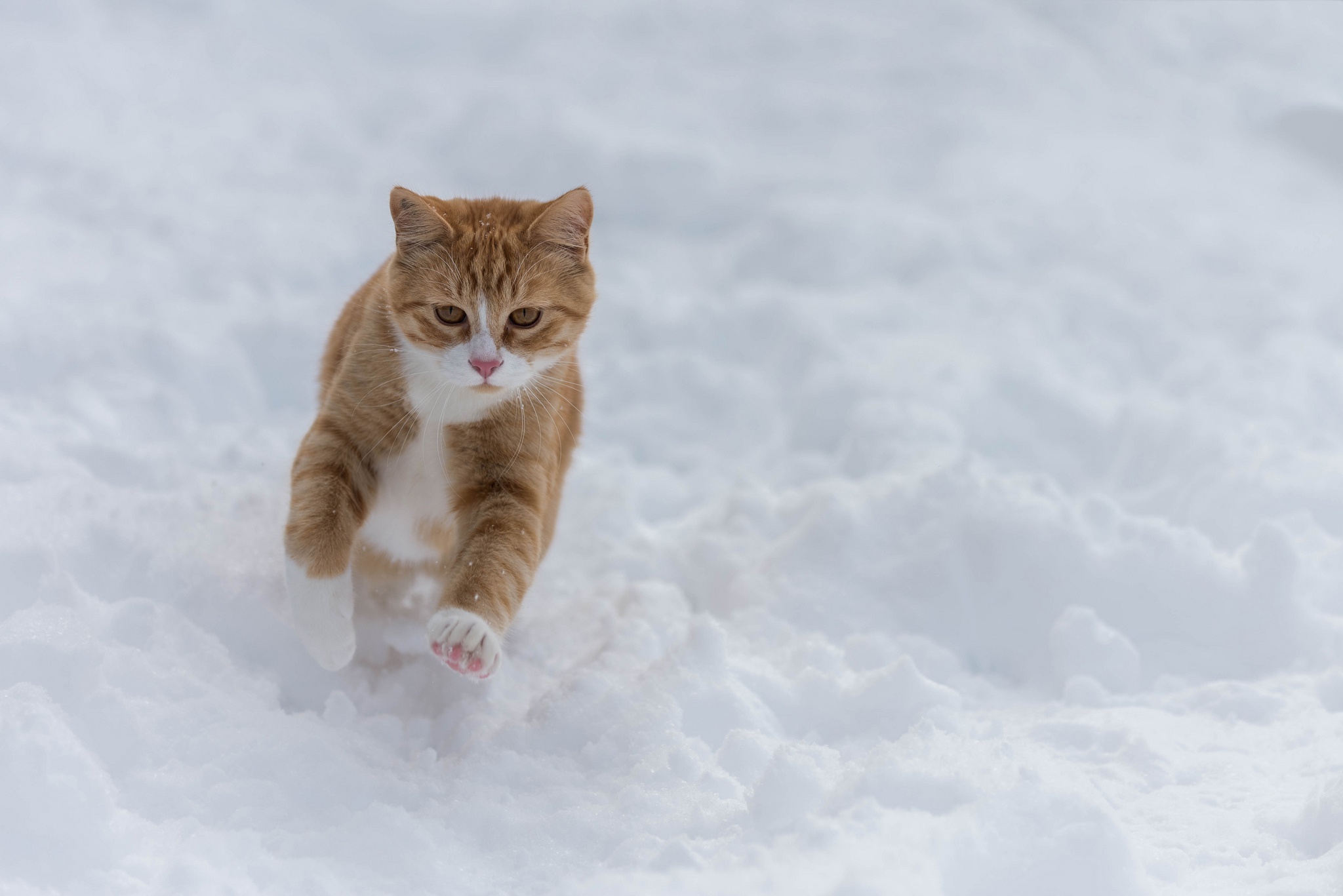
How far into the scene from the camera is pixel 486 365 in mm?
2510

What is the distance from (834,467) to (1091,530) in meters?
Result: 1.10

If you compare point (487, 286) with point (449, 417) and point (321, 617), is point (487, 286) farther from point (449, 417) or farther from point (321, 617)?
point (321, 617)

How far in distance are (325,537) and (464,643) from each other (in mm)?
534

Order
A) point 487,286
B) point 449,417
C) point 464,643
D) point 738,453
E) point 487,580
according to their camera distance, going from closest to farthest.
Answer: point 464,643, point 487,580, point 487,286, point 449,417, point 738,453

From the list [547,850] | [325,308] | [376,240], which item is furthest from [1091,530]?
[376,240]

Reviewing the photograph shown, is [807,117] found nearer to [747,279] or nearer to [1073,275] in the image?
[747,279]

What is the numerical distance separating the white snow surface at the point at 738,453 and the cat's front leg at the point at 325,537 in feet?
0.72

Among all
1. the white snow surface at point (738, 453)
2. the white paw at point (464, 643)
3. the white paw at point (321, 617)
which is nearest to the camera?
the white snow surface at point (738, 453)

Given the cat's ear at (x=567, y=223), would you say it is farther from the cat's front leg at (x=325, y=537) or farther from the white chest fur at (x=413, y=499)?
the cat's front leg at (x=325, y=537)

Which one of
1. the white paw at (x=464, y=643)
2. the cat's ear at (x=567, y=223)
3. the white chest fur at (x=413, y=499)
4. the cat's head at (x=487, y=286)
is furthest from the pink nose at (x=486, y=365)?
the white paw at (x=464, y=643)

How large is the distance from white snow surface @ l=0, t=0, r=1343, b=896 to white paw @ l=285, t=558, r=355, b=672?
188mm

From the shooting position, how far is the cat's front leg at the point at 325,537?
247 cm

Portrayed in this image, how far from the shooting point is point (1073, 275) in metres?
5.36

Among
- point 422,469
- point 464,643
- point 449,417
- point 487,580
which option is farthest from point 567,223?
point 464,643
